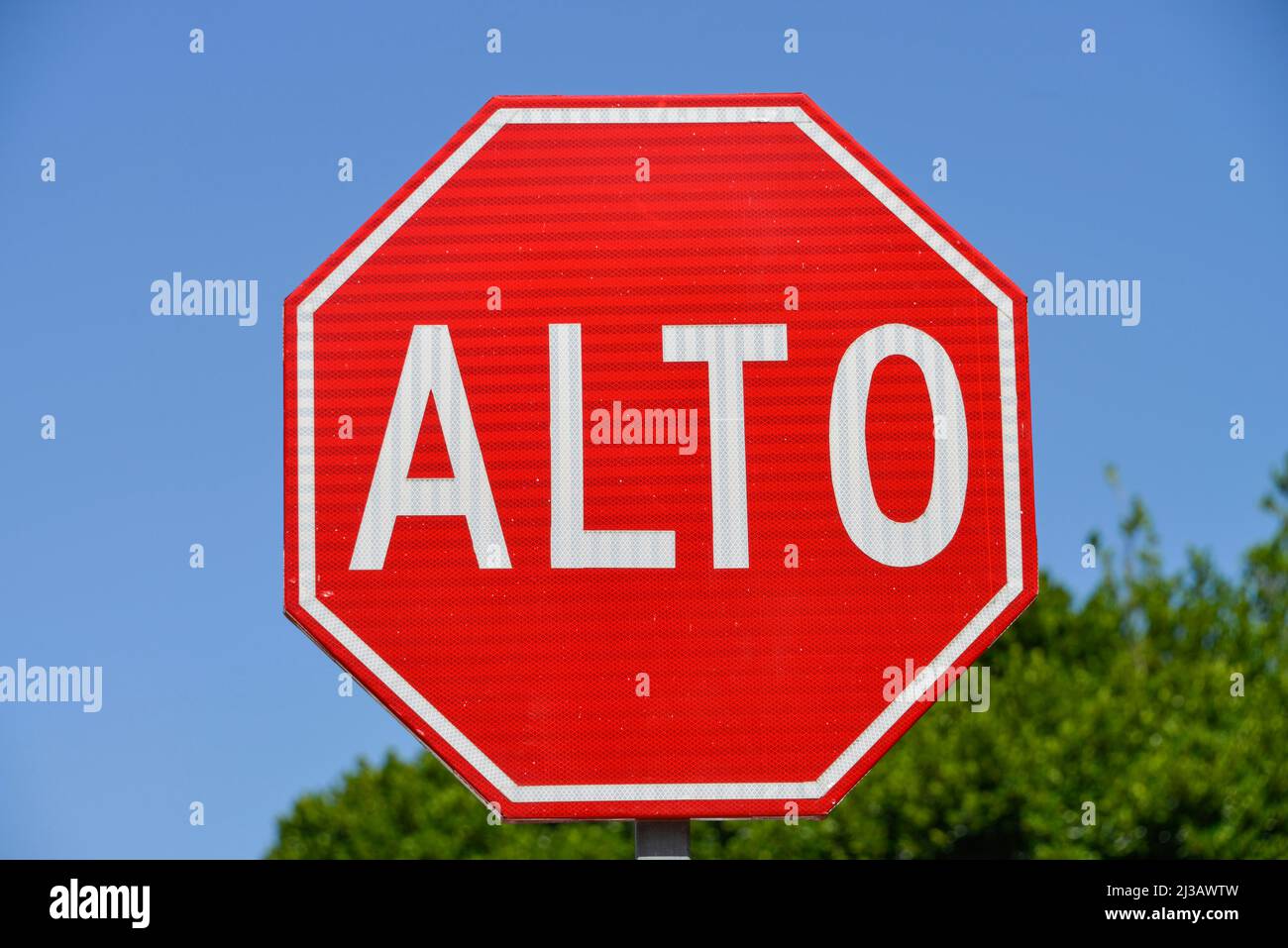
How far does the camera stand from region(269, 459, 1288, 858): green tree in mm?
19703

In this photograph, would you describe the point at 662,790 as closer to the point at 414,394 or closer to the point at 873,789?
the point at 414,394

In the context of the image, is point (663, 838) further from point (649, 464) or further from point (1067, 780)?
point (1067, 780)

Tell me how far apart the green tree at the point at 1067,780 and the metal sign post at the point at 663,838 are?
17.6 metres

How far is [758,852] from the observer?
21.5 m

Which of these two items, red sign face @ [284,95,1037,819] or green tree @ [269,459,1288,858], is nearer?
red sign face @ [284,95,1037,819]

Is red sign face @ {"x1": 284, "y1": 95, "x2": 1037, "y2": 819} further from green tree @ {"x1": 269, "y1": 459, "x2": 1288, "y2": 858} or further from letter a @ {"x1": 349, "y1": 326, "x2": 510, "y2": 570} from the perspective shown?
green tree @ {"x1": 269, "y1": 459, "x2": 1288, "y2": 858}

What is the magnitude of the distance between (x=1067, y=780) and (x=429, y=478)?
1984 centimetres

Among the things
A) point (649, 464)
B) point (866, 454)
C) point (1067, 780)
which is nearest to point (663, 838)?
point (649, 464)

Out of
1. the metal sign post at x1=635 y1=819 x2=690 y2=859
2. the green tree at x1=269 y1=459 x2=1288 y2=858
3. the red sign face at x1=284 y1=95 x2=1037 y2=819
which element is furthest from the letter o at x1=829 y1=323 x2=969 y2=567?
the green tree at x1=269 y1=459 x2=1288 y2=858

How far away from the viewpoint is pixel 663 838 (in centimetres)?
244

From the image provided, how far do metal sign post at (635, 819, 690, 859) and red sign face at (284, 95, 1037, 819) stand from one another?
0.04m

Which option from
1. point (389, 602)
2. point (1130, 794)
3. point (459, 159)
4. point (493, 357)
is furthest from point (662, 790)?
point (1130, 794)

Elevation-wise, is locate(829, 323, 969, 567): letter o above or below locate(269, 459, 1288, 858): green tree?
above
